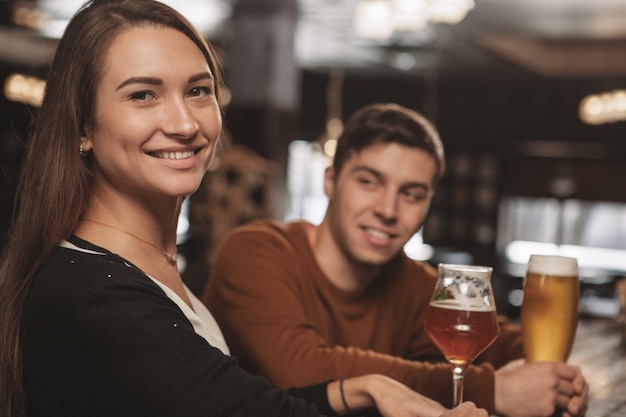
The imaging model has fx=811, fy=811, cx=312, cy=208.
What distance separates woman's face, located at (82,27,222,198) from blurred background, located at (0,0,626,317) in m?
4.24

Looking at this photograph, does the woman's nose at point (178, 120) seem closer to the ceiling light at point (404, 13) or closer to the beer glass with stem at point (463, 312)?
the beer glass with stem at point (463, 312)

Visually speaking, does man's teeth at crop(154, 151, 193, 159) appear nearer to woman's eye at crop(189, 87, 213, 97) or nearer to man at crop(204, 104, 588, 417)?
woman's eye at crop(189, 87, 213, 97)

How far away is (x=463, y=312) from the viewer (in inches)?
49.4

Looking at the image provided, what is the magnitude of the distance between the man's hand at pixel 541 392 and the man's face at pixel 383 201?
17.8 inches

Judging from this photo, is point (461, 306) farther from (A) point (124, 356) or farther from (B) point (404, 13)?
(B) point (404, 13)

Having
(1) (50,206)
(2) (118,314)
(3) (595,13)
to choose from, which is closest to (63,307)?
(2) (118,314)

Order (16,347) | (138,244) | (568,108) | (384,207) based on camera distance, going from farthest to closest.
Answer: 1. (568,108)
2. (384,207)
3. (138,244)
4. (16,347)

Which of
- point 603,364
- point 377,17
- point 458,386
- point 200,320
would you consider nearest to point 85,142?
point 200,320

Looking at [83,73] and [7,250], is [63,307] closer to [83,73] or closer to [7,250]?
[7,250]

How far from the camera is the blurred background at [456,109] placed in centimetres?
729

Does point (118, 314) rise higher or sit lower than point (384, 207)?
lower

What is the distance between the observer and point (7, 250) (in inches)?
52.8

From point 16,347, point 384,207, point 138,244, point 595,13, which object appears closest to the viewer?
point 16,347

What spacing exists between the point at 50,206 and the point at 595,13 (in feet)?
22.7
